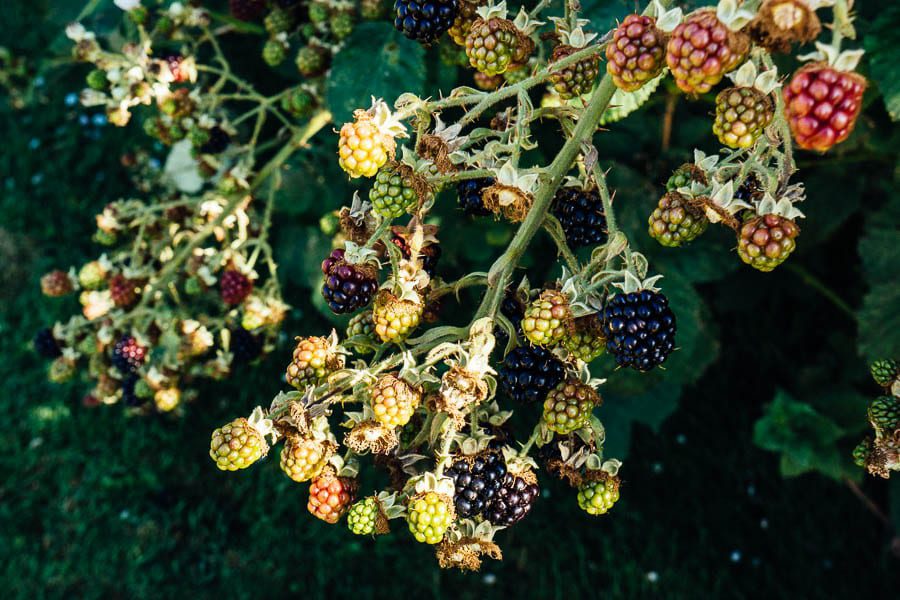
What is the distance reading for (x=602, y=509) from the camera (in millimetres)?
1308

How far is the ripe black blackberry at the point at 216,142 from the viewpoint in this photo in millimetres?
2061

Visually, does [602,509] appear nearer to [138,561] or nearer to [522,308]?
[522,308]

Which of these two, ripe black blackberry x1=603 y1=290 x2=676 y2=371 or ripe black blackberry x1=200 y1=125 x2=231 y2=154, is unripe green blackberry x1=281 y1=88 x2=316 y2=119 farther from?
ripe black blackberry x1=603 y1=290 x2=676 y2=371

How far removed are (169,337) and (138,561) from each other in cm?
134

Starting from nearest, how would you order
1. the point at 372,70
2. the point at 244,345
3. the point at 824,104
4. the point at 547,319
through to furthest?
the point at 824,104, the point at 547,319, the point at 372,70, the point at 244,345

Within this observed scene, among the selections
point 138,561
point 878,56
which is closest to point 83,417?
point 138,561

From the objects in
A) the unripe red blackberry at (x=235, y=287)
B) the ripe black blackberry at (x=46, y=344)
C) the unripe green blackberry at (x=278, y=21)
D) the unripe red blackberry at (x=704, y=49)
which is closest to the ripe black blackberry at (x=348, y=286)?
the unripe red blackberry at (x=704, y=49)

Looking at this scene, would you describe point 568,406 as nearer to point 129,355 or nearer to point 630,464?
point 129,355

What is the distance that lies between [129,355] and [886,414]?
1.66 meters

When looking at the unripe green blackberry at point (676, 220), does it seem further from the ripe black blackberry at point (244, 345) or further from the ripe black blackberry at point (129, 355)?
the ripe black blackberry at point (129, 355)

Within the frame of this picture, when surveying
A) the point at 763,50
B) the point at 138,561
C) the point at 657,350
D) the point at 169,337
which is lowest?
the point at 138,561

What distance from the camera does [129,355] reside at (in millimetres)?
2006

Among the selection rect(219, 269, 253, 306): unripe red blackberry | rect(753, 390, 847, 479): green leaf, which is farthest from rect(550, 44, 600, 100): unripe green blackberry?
rect(753, 390, 847, 479): green leaf

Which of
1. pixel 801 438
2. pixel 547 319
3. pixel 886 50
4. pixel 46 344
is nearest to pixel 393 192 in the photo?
pixel 547 319
